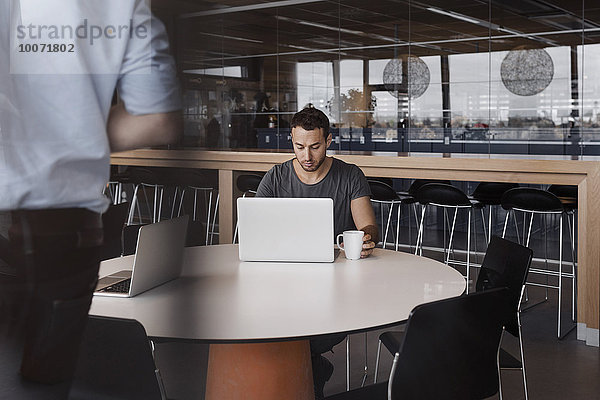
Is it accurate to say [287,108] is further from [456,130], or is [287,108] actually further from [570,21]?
[570,21]

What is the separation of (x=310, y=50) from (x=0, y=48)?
9679 mm

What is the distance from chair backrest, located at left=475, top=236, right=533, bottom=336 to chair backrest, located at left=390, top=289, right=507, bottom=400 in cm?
45

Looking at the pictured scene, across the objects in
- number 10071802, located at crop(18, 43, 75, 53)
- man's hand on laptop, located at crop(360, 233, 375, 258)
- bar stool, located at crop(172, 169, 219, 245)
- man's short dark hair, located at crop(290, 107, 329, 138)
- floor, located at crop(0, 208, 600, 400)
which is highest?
man's short dark hair, located at crop(290, 107, 329, 138)

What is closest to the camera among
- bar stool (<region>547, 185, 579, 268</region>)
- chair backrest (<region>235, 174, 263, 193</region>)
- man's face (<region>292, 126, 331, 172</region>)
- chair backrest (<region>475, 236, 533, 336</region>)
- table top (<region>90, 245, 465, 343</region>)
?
table top (<region>90, 245, 465, 343</region>)

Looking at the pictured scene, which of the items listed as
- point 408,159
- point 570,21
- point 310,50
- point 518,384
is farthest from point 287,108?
point 518,384

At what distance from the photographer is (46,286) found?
42 cm

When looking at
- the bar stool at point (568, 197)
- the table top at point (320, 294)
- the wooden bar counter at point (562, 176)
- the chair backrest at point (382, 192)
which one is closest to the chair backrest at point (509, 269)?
the table top at point (320, 294)

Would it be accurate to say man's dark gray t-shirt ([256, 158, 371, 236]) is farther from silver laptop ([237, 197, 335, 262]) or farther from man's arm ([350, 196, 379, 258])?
silver laptop ([237, 197, 335, 262])

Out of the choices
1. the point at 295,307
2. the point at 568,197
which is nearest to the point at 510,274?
the point at 295,307

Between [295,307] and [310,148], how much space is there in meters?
1.23

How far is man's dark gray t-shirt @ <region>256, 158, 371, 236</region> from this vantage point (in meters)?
3.01

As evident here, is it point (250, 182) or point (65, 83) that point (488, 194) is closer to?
point (250, 182)

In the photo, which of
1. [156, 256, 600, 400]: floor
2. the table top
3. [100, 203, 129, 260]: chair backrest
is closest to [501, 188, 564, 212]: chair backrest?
[156, 256, 600, 400]: floor

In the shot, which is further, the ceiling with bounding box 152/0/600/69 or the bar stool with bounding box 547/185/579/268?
the ceiling with bounding box 152/0/600/69
